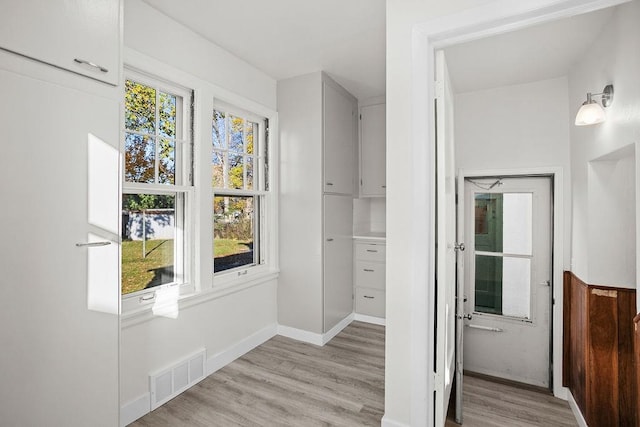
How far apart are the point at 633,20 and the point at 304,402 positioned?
2.96 meters

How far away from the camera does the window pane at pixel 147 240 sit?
2150mm

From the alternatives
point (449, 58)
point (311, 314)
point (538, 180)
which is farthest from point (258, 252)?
point (538, 180)

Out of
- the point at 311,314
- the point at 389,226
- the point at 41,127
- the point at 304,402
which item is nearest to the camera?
the point at 41,127

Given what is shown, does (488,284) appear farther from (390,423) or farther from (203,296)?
(203,296)

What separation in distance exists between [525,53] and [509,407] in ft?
8.74

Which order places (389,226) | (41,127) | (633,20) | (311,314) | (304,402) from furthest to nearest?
(311,314) → (304,402) → (389,226) → (633,20) → (41,127)

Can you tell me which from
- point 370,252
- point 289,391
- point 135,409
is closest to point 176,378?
point 135,409

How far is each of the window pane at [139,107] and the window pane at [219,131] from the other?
0.55 metres

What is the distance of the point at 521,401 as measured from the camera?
255 cm

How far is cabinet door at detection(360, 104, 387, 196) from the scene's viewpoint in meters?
3.92

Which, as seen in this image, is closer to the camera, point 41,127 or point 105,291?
point 41,127

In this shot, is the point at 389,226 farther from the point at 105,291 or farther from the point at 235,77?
the point at 235,77

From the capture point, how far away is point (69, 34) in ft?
4.48

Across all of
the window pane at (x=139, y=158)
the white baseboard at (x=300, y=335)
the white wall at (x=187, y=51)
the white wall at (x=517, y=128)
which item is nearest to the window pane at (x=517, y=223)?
the white wall at (x=517, y=128)
